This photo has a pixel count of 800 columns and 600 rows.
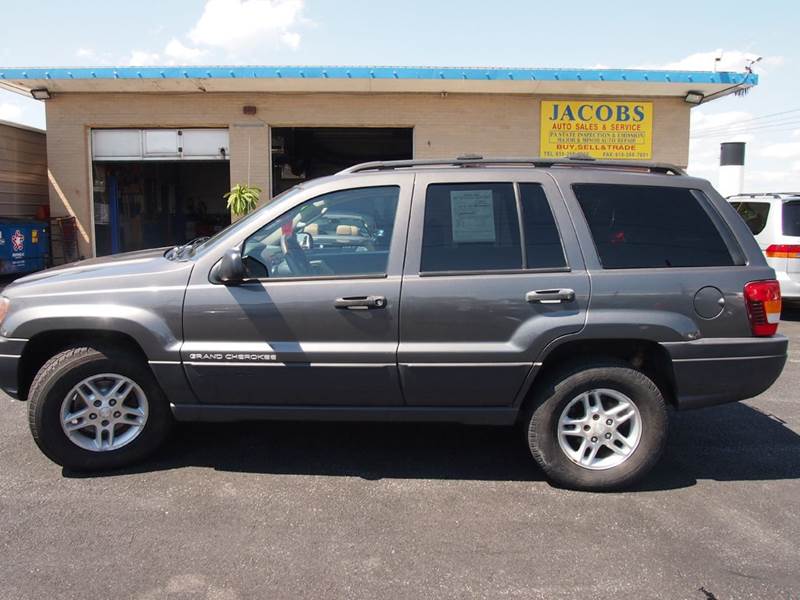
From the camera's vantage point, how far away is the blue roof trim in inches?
499

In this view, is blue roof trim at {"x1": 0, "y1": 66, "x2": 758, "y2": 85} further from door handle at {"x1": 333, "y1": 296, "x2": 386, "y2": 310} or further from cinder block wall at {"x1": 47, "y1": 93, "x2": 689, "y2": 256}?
door handle at {"x1": 333, "y1": 296, "x2": 386, "y2": 310}

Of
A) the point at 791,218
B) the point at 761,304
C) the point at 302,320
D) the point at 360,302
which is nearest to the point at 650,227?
the point at 761,304

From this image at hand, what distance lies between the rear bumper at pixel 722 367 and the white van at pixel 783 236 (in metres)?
6.46

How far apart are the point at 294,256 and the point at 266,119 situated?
10980 millimetres

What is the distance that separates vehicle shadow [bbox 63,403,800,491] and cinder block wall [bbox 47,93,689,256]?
32.9 ft

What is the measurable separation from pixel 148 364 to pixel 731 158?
22.4 meters

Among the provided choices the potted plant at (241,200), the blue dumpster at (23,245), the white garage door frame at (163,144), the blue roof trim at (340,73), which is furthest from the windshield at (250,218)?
the white garage door frame at (163,144)

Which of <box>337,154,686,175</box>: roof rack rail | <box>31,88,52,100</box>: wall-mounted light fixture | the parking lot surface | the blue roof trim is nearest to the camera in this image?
the parking lot surface

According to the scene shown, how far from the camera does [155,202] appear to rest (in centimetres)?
1959

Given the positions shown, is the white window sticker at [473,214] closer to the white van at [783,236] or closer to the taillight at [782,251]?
the white van at [783,236]

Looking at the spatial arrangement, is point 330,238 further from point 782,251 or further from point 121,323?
point 782,251

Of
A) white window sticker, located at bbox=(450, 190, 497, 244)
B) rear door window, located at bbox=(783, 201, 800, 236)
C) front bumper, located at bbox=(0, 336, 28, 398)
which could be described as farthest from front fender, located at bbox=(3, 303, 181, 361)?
rear door window, located at bbox=(783, 201, 800, 236)

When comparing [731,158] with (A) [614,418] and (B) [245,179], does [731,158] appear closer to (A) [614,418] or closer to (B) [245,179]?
(B) [245,179]

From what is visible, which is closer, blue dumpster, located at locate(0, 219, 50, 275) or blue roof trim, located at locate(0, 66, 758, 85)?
blue dumpster, located at locate(0, 219, 50, 275)
